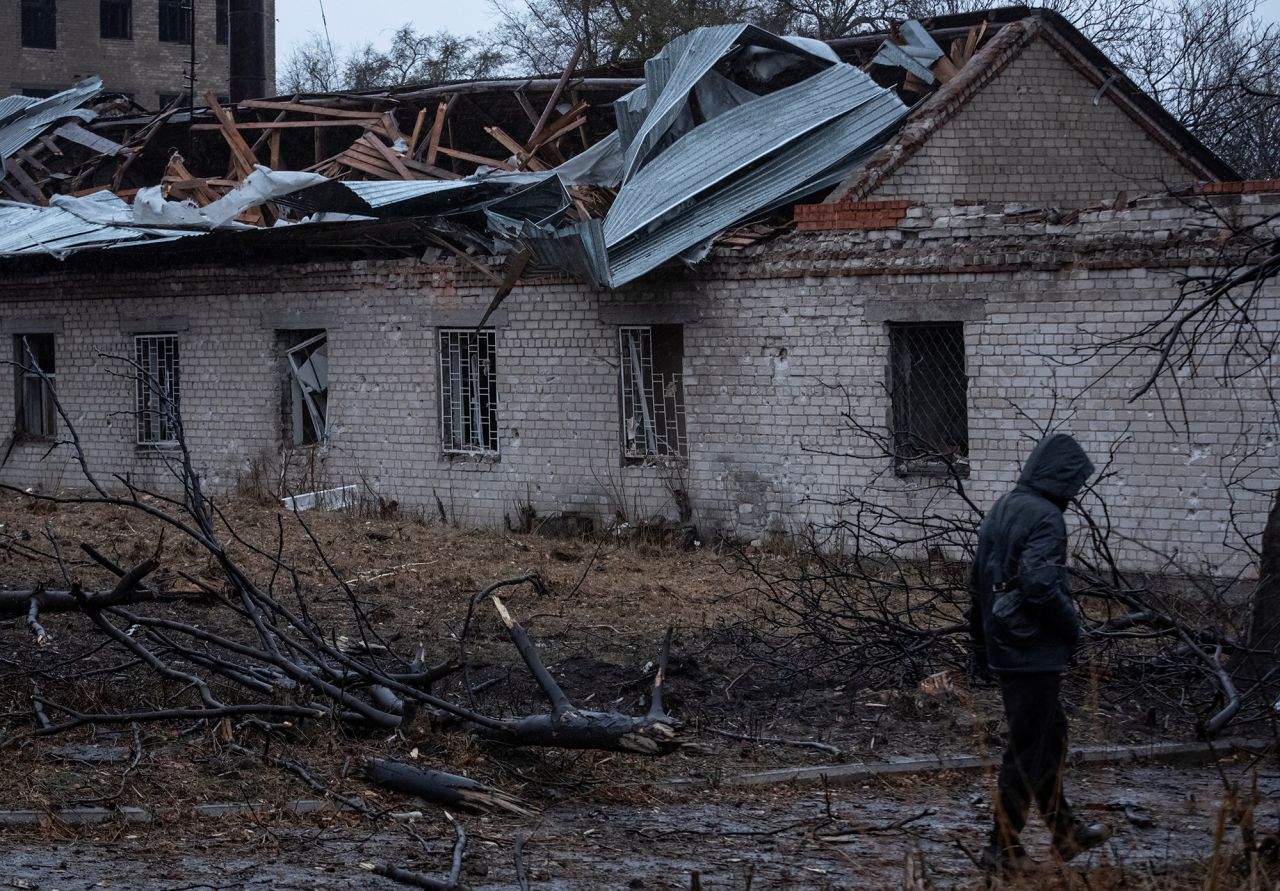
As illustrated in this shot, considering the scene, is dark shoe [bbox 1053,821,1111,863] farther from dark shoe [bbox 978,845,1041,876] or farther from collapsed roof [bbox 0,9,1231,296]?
collapsed roof [bbox 0,9,1231,296]

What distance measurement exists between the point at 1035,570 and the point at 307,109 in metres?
13.2

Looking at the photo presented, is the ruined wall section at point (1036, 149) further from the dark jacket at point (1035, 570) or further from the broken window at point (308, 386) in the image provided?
the dark jacket at point (1035, 570)

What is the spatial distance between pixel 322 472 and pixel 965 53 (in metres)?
8.02

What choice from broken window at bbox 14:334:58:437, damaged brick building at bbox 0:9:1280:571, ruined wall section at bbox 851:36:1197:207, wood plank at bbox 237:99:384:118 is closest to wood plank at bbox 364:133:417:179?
damaged brick building at bbox 0:9:1280:571

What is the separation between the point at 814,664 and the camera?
7.28 m

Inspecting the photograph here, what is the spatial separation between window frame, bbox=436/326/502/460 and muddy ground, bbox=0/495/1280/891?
518 cm

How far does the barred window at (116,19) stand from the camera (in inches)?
1658

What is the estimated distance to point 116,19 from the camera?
42.2 m

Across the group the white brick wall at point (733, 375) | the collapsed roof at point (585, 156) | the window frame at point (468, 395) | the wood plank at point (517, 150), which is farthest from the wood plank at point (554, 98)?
the window frame at point (468, 395)

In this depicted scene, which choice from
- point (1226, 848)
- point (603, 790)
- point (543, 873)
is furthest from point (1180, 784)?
point (543, 873)

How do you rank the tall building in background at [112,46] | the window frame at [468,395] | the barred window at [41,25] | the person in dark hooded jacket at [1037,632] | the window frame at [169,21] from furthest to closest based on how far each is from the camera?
the window frame at [169,21]
the barred window at [41,25]
the tall building in background at [112,46]
the window frame at [468,395]
the person in dark hooded jacket at [1037,632]

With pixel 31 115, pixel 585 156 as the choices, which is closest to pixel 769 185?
pixel 585 156

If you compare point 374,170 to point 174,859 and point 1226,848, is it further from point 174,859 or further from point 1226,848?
point 1226,848

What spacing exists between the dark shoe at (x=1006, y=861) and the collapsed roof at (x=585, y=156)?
7.84 meters
